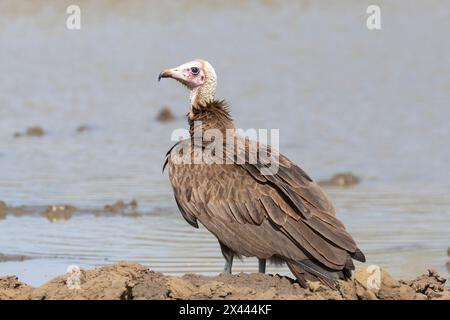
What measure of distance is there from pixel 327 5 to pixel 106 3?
14.1ft

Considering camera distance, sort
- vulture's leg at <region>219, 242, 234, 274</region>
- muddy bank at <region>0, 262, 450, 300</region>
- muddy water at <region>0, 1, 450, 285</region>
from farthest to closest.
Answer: muddy water at <region>0, 1, 450, 285</region> → vulture's leg at <region>219, 242, 234, 274</region> → muddy bank at <region>0, 262, 450, 300</region>

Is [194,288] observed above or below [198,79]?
below

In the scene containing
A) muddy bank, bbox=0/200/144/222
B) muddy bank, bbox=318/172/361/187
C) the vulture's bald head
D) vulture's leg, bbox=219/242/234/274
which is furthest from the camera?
muddy bank, bbox=318/172/361/187

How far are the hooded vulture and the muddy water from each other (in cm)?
143

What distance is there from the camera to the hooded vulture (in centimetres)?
909

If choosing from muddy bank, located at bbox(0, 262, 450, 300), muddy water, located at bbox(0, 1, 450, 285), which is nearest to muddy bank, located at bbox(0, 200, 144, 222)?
muddy water, located at bbox(0, 1, 450, 285)

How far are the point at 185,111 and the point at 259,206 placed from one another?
10448 millimetres

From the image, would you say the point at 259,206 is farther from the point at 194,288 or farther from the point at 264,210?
the point at 194,288

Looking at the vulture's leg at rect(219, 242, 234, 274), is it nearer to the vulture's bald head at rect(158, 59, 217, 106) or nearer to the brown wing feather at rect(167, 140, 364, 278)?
the brown wing feather at rect(167, 140, 364, 278)

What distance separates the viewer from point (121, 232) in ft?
41.8

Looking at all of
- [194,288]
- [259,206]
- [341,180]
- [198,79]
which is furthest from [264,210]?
[341,180]

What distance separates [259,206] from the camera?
946 centimetres
